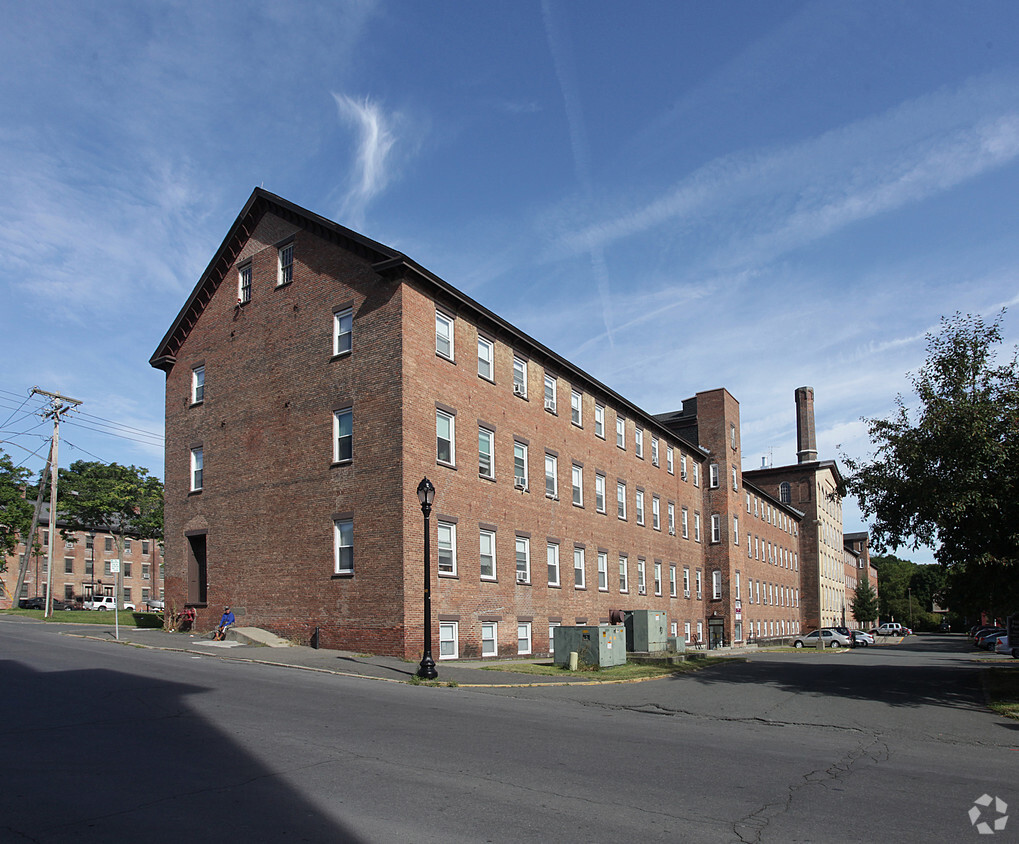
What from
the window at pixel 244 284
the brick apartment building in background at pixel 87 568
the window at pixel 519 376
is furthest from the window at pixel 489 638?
the brick apartment building in background at pixel 87 568

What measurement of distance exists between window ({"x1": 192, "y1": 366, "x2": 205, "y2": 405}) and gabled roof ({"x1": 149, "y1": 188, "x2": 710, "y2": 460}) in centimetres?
176

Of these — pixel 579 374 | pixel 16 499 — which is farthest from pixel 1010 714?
pixel 16 499

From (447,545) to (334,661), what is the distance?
583cm

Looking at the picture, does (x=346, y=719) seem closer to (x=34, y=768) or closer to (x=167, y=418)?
(x=34, y=768)

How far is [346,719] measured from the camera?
39.0 feet

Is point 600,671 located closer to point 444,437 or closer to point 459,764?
point 444,437

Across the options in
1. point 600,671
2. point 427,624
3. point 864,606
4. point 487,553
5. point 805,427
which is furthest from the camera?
point 864,606

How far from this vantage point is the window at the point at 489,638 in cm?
2711

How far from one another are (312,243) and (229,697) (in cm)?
1826

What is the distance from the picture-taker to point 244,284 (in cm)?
3084

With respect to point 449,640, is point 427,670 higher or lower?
higher

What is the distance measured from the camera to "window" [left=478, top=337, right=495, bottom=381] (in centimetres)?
2923

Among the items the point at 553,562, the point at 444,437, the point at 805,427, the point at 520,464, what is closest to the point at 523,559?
the point at 553,562

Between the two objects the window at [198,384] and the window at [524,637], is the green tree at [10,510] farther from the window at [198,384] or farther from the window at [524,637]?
the window at [524,637]
